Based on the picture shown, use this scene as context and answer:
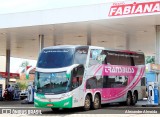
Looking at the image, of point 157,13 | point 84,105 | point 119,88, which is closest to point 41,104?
point 84,105

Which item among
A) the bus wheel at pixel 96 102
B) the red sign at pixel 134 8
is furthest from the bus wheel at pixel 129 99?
the red sign at pixel 134 8

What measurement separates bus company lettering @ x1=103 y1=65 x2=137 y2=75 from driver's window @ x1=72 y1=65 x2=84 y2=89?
249 cm

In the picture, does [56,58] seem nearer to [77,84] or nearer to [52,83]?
[52,83]

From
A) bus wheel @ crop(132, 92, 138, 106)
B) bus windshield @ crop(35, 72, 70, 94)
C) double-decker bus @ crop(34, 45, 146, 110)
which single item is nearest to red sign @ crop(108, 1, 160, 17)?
double-decker bus @ crop(34, 45, 146, 110)

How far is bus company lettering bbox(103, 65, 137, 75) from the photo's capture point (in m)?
20.0

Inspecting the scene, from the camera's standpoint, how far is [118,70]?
826 inches

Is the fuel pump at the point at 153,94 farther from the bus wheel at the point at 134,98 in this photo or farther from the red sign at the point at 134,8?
the red sign at the point at 134,8

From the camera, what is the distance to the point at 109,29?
2378 cm

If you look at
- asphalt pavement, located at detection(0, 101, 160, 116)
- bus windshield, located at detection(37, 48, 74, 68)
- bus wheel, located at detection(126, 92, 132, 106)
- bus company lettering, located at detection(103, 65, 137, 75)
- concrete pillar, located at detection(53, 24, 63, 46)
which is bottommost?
asphalt pavement, located at detection(0, 101, 160, 116)

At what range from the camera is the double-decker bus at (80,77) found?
1675 cm

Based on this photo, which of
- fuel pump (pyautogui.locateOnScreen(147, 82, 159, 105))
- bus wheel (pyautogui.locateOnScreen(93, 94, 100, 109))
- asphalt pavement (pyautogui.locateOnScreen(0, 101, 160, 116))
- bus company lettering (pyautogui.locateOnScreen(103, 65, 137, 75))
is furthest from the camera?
fuel pump (pyautogui.locateOnScreen(147, 82, 159, 105))

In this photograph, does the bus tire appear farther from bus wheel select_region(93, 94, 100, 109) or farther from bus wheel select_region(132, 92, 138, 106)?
bus wheel select_region(132, 92, 138, 106)

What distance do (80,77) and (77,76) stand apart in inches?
12.1

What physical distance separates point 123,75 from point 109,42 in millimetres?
9671
